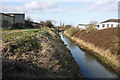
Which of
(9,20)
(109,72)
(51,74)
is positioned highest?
(9,20)

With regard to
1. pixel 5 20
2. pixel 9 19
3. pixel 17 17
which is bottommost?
pixel 5 20

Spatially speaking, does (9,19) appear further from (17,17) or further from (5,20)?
(17,17)

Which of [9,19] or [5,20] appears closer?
[5,20]

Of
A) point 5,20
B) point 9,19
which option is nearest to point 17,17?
point 9,19

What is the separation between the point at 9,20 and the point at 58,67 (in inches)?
943

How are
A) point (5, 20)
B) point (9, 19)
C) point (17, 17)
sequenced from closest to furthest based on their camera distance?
point (5, 20) < point (9, 19) < point (17, 17)

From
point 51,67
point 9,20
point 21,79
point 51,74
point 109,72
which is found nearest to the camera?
point 21,79

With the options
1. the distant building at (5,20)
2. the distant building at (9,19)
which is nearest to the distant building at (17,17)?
the distant building at (9,19)

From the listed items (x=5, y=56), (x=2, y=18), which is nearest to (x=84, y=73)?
(x=5, y=56)

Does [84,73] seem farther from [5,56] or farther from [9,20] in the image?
[9,20]

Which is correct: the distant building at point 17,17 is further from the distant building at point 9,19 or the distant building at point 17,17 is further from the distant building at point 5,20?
the distant building at point 5,20

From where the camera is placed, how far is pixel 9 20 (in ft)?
88.0

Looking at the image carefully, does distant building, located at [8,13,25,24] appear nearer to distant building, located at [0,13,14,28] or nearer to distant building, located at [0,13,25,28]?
distant building, located at [0,13,25,28]

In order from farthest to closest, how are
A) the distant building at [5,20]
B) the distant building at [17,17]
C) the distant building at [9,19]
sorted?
the distant building at [17,17], the distant building at [9,19], the distant building at [5,20]
